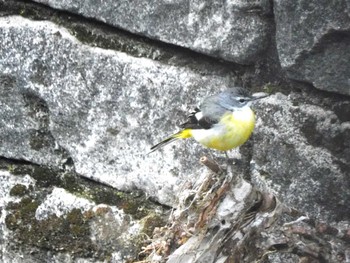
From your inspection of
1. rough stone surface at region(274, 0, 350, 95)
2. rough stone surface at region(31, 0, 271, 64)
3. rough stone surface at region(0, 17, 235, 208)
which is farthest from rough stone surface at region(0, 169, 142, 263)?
rough stone surface at region(274, 0, 350, 95)

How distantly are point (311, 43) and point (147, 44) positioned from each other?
2.07 feet

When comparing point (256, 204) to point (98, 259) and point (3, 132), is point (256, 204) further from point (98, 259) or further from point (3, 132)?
point (3, 132)

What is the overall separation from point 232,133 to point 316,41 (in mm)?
419

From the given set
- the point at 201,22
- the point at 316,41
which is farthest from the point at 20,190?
the point at 316,41

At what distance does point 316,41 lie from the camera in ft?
8.03

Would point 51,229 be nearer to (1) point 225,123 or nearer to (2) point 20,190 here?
(2) point 20,190

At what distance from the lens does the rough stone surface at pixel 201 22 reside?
2596mm

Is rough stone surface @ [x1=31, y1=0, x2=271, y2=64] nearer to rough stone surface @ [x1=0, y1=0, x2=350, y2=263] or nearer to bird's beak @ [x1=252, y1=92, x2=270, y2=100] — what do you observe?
rough stone surface @ [x1=0, y1=0, x2=350, y2=263]

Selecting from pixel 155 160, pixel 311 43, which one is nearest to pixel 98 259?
pixel 155 160

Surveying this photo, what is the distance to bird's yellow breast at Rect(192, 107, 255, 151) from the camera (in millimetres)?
2643

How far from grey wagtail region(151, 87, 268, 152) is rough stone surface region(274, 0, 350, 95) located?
18 cm

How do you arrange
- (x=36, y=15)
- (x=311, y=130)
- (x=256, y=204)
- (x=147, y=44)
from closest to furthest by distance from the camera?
(x=256, y=204), (x=311, y=130), (x=147, y=44), (x=36, y=15)

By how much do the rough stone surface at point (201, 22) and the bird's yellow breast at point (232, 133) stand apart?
181 millimetres

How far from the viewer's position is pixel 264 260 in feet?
8.73
